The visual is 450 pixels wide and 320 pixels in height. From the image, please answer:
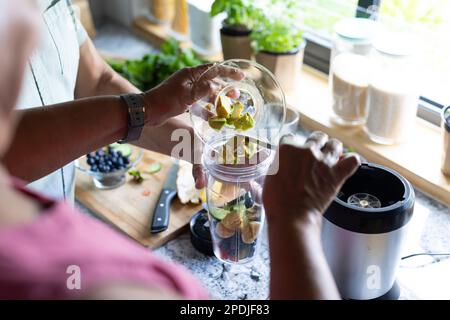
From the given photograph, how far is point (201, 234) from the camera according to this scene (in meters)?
0.98

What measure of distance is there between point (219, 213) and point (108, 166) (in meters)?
0.31

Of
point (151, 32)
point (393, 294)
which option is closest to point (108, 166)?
point (393, 294)

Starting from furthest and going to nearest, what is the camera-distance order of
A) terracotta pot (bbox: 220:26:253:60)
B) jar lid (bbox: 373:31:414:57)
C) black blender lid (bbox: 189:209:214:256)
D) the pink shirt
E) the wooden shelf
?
the wooden shelf < terracotta pot (bbox: 220:26:253:60) < jar lid (bbox: 373:31:414:57) < black blender lid (bbox: 189:209:214:256) < the pink shirt

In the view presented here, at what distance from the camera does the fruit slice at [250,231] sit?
2.96 feet

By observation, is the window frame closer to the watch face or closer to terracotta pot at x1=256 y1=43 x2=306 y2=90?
terracotta pot at x1=256 y1=43 x2=306 y2=90

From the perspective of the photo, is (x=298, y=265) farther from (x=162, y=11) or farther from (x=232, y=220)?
(x=162, y=11)

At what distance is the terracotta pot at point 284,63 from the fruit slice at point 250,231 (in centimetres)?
51

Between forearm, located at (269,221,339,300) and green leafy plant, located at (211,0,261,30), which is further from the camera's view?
green leafy plant, located at (211,0,261,30)

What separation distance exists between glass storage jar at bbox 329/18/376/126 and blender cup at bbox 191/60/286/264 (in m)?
0.28

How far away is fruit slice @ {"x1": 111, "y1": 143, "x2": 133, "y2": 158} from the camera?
1.16 metres

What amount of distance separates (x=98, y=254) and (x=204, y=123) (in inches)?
20.2

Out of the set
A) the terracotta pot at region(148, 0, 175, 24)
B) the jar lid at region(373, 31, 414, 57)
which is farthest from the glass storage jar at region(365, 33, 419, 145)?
the terracotta pot at region(148, 0, 175, 24)

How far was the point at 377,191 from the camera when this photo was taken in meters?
0.88
